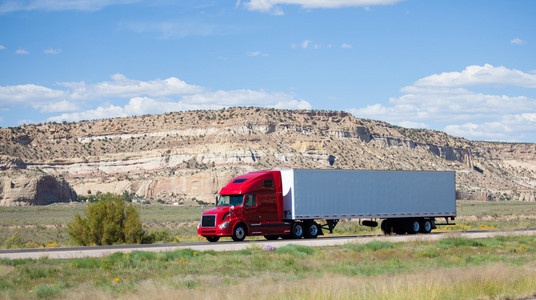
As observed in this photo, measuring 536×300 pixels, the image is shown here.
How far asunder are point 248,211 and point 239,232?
40.2 inches

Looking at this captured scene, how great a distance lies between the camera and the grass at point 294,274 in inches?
464

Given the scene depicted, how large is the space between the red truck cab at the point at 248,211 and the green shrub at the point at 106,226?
3.82 meters

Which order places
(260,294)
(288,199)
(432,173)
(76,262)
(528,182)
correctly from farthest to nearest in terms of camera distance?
(528,182) < (432,173) < (288,199) < (76,262) < (260,294)

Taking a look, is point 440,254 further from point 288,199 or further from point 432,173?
point 432,173

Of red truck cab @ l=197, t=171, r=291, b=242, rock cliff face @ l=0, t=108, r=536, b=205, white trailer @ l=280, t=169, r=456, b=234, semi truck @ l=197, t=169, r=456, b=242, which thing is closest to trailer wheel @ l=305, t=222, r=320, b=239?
semi truck @ l=197, t=169, r=456, b=242

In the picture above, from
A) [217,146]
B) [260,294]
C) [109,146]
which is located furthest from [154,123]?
[260,294]

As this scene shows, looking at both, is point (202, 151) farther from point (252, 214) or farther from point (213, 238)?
point (252, 214)

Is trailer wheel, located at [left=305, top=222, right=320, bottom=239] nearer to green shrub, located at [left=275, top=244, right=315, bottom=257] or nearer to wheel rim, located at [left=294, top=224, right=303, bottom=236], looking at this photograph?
wheel rim, located at [left=294, top=224, right=303, bottom=236]

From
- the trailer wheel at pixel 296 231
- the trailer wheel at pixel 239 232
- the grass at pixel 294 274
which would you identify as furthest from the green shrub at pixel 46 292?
the trailer wheel at pixel 296 231

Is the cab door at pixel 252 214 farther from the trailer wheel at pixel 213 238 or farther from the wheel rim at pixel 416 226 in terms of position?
the wheel rim at pixel 416 226

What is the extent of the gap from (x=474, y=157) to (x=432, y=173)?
126 meters

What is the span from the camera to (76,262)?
17.5m

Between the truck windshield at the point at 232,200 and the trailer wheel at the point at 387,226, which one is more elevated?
the truck windshield at the point at 232,200

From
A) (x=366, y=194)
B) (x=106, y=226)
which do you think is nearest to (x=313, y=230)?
(x=366, y=194)
